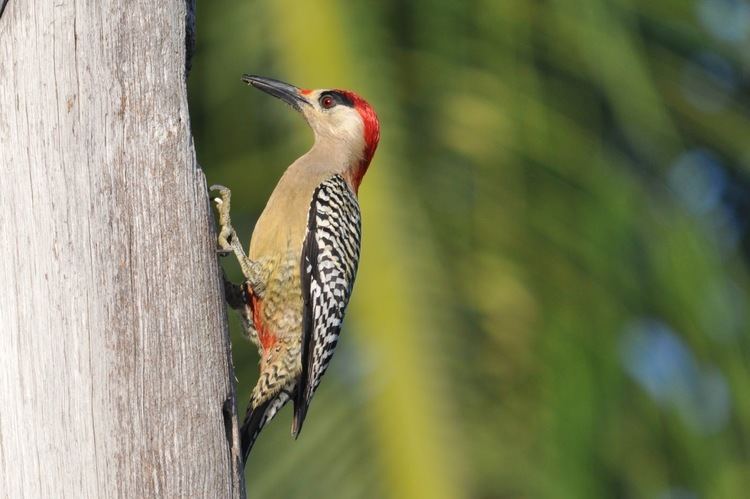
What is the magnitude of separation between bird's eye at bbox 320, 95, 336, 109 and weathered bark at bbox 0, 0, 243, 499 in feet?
6.02

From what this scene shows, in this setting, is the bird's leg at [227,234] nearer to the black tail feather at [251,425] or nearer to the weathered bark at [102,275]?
the black tail feather at [251,425]

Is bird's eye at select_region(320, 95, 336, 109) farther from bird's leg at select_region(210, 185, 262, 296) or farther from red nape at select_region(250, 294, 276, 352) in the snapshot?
red nape at select_region(250, 294, 276, 352)

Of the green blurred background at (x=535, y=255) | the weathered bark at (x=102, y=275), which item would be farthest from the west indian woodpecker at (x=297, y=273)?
the weathered bark at (x=102, y=275)

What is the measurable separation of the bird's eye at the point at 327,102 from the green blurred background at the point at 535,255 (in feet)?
0.21

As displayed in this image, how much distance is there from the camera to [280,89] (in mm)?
5137

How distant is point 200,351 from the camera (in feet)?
10.9

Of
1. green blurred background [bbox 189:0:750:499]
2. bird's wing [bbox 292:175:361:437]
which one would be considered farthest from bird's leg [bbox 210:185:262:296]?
green blurred background [bbox 189:0:750:499]

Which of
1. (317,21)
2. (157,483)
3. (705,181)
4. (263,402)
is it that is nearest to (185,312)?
(157,483)

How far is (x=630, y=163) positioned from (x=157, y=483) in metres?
2.68

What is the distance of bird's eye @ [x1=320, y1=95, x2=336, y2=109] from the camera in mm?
5185

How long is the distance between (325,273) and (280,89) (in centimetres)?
85

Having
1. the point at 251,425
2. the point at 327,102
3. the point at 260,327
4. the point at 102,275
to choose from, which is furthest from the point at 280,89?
the point at 102,275

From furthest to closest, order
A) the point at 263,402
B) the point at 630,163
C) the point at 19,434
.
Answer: the point at 630,163 < the point at 263,402 < the point at 19,434

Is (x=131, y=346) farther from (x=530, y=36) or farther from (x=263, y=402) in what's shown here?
(x=530, y=36)
